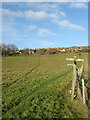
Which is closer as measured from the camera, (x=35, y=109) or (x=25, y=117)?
(x=25, y=117)

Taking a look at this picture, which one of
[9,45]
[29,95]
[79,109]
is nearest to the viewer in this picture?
[79,109]

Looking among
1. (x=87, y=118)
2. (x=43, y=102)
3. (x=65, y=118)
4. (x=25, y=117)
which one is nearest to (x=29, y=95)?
(x=43, y=102)

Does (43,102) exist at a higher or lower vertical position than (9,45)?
lower

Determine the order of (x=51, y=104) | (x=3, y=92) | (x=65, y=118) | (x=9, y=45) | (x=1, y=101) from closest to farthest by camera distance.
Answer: (x=65, y=118) < (x=51, y=104) < (x=1, y=101) < (x=3, y=92) < (x=9, y=45)

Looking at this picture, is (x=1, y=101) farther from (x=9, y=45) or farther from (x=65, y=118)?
(x=9, y=45)

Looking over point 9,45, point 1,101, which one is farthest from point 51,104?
point 9,45

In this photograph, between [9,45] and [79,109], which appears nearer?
[79,109]

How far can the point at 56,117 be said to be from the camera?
5844mm

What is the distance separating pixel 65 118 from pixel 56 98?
227cm

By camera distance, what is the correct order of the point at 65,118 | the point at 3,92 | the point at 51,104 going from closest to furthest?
the point at 65,118 < the point at 51,104 < the point at 3,92

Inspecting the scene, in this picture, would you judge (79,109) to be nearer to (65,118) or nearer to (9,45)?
(65,118)

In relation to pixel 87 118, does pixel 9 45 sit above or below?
above

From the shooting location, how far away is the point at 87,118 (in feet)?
19.0

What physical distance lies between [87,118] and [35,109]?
2.72 meters
